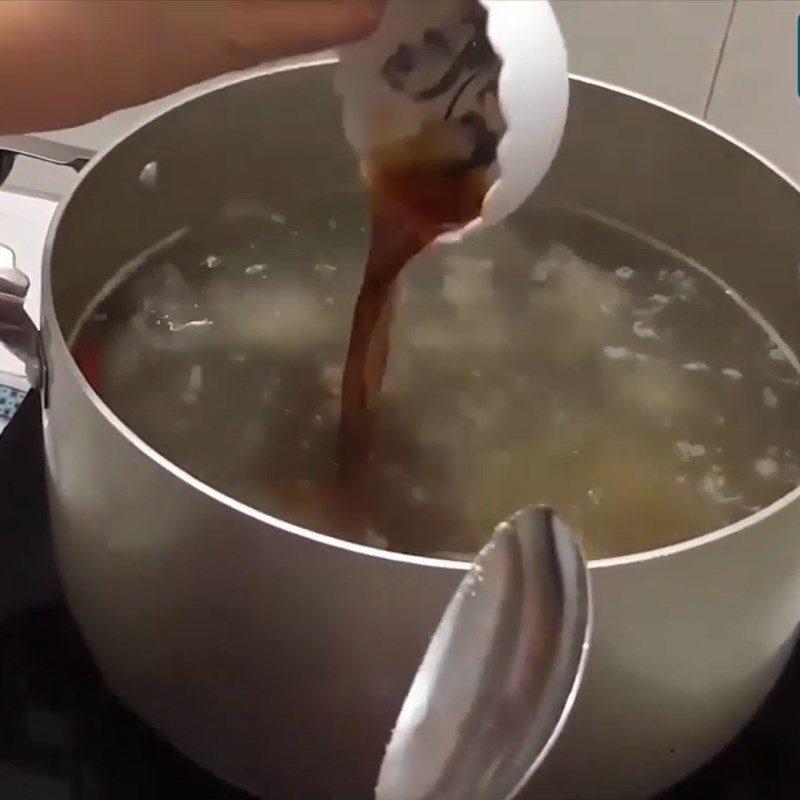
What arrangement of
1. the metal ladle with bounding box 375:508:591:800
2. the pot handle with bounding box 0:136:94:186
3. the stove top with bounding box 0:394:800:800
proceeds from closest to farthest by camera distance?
the metal ladle with bounding box 375:508:591:800 → the stove top with bounding box 0:394:800:800 → the pot handle with bounding box 0:136:94:186

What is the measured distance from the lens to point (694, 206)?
667 mm

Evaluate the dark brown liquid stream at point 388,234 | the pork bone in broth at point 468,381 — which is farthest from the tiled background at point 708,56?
the dark brown liquid stream at point 388,234

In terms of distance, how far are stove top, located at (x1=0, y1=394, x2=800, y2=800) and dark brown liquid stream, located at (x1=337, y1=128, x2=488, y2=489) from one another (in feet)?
0.45

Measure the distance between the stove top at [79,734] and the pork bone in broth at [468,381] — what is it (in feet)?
0.28

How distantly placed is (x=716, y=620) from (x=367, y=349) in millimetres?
220

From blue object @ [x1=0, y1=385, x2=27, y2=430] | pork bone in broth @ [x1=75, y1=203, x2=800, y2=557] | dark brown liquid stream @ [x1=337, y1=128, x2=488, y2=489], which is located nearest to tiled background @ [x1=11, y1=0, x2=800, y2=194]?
pork bone in broth @ [x1=75, y1=203, x2=800, y2=557]

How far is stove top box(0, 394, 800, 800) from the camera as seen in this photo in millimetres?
483

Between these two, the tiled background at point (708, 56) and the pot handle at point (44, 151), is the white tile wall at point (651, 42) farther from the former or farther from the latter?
the pot handle at point (44, 151)

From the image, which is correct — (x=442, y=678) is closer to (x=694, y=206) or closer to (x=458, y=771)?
(x=458, y=771)

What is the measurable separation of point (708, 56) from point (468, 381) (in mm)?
267

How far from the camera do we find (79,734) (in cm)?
50

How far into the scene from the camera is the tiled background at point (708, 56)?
28.2 inches

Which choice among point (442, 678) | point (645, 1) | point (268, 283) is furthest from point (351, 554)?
point (645, 1)

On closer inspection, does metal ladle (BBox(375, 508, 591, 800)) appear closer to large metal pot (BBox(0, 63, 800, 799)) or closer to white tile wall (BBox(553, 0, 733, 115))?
large metal pot (BBox(0, 63, 800, 799))
